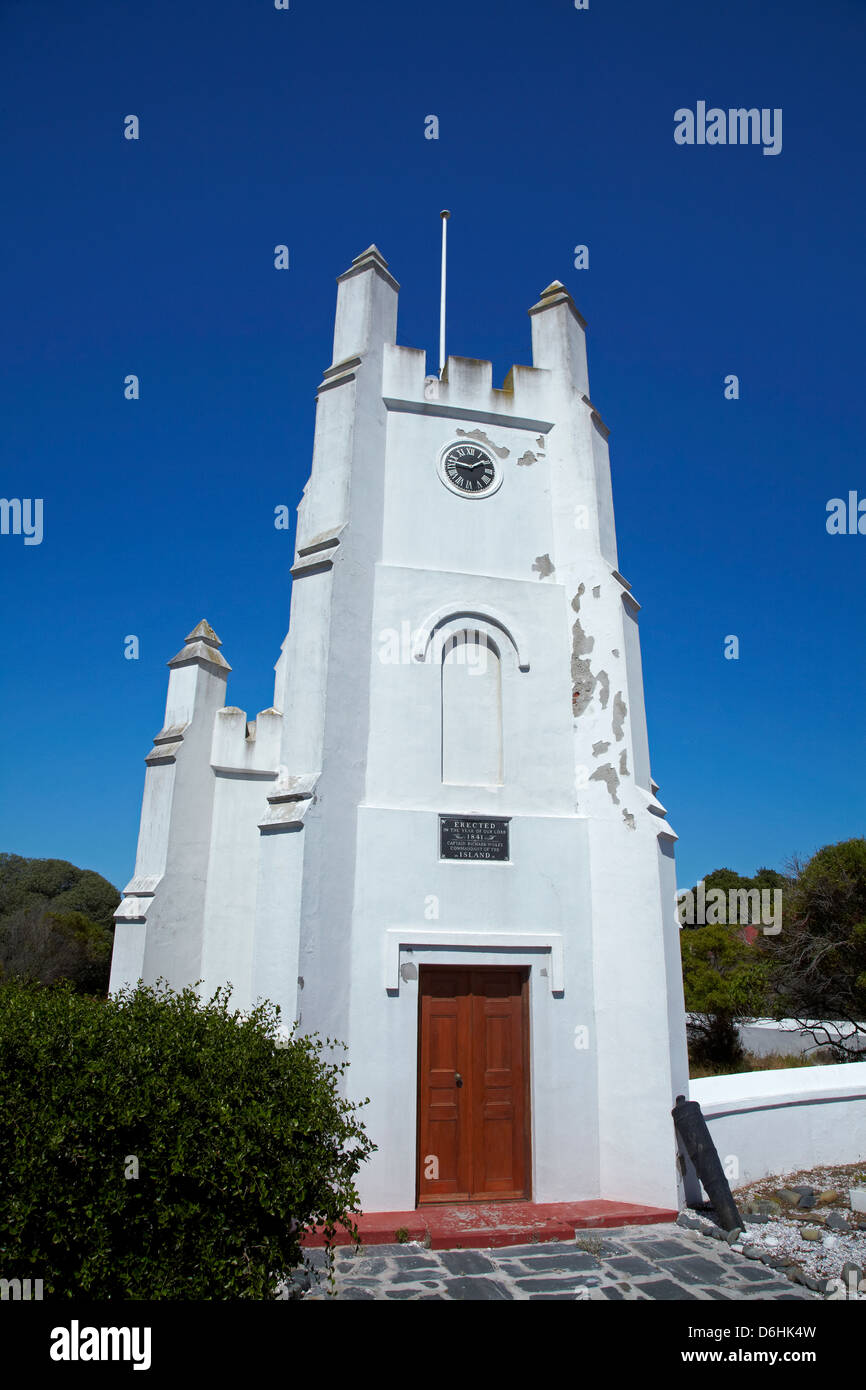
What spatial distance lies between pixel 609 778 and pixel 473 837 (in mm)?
1928

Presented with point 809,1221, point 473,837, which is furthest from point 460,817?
point 809,1221

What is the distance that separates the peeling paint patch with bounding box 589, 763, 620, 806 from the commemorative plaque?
1.38m

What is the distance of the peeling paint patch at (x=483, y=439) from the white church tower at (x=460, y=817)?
0.16ft

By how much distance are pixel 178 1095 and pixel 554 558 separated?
332 inches

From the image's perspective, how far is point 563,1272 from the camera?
714 centimetres

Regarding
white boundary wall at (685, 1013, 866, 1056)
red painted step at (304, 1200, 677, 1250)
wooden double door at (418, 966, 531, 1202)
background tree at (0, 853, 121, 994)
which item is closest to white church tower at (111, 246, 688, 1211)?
wooden double door at (418, 966, 531, 1202)

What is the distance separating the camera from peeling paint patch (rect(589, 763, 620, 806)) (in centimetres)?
1023

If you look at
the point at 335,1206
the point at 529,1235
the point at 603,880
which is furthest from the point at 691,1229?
the point at 335,1206

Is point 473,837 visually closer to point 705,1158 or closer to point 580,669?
point 580,669

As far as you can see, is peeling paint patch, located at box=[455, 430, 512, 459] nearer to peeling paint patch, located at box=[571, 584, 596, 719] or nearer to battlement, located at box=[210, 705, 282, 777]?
peeling paint patch, located at box=[571, 584, 596, 719]

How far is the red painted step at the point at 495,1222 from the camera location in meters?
7.83

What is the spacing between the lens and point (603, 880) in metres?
10.1

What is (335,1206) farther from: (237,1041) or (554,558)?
(554,558)

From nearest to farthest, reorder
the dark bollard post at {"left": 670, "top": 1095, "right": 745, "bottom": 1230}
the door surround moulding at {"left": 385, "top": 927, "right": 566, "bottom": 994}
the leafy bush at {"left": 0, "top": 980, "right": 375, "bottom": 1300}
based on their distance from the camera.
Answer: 1. the leafy bush at {"left": 0, "top": 980, "right": 375, "bottom": 1300}
2. the dark bollard post at {"left": 670, "top": 1095, "right": 745, "bottom": 1230}
3. the door surround moulding at {"left": 385, "top": 927, "right": 566, "bottom": 994}
